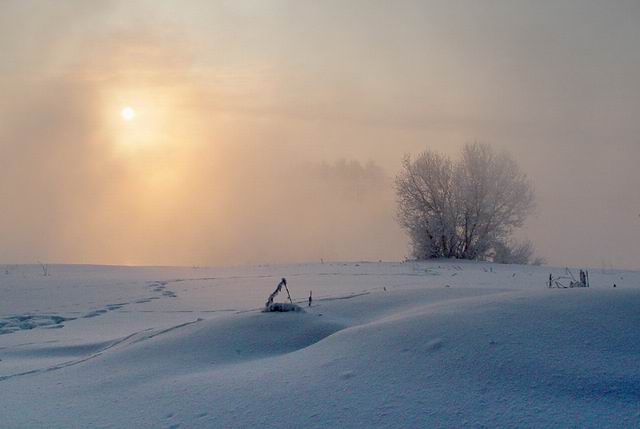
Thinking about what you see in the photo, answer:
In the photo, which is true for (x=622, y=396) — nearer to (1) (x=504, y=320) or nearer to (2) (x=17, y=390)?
(1) (x=504, y=320)

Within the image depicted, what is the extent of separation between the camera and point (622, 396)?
1.93 meters

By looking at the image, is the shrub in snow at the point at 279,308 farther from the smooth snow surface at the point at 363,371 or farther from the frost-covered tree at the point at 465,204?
the frost-covered tree at the point at 465,204

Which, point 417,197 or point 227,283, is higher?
point 417,197

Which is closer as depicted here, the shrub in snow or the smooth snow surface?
the smooth snow surface

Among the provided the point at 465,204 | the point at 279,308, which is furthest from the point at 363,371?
the point at 465,204

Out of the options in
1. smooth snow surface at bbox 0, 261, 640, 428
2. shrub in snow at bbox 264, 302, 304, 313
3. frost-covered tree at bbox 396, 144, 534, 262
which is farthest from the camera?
frost-covered tree at bbox 396, 144, 534, 262

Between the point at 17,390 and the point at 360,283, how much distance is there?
19.4 ft

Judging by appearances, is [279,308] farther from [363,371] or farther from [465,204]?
[465,204]

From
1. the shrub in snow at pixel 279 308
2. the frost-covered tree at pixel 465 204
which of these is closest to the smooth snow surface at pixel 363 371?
the shrub in snow at pixel 279 308

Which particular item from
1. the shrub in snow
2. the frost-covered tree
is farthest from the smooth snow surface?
the frost-covered tree

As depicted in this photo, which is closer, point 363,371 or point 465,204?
point 363,371

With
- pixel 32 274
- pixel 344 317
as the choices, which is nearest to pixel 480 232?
pixel 32 274

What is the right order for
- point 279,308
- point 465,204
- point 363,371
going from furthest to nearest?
point 465,204
point 279,308
point 363,371

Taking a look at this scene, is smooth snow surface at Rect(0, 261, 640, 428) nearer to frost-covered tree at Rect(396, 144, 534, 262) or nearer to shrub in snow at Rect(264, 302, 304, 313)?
shrub in snow at Rect(264, 302, 304, 313)
